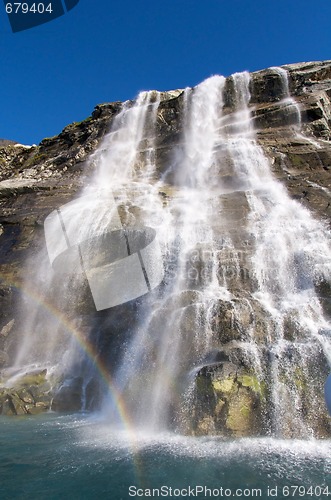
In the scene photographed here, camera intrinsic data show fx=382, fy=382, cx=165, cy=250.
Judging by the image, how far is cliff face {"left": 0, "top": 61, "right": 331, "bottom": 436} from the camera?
11875 mm

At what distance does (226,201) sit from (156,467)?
1768 centimetres

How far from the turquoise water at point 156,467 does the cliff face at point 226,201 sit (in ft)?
3.79

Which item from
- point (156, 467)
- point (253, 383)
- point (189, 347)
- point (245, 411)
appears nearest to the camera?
point (156, 467)

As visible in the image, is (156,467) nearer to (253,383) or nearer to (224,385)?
(224,385)

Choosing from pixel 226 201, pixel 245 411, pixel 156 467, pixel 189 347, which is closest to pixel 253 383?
pixel 245 411

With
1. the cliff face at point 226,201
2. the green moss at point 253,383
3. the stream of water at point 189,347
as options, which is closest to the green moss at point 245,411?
the cliff face at point 226,201

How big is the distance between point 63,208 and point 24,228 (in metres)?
2.87

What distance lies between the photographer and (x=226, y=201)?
24.4 meters

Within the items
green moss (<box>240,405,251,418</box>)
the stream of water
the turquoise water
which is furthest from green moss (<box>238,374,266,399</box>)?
the turquoise water

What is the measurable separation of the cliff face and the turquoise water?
1156 millimetres

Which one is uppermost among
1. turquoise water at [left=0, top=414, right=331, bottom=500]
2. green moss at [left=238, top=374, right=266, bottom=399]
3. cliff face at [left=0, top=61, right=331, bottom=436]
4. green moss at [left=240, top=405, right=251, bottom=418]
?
cliff face at [left=0, top=61, right=331, bottom=436]

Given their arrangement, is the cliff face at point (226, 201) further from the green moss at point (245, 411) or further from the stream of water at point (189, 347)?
the stream of water at point (189, 347)

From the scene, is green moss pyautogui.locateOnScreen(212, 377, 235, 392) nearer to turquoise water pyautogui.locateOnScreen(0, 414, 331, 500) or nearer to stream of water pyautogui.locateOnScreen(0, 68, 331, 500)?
stream of water pyautogui.locateOnScreen(0, 68, 331, 500)

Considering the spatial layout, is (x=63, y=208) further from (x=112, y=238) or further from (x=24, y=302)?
(x=24, y=302)
